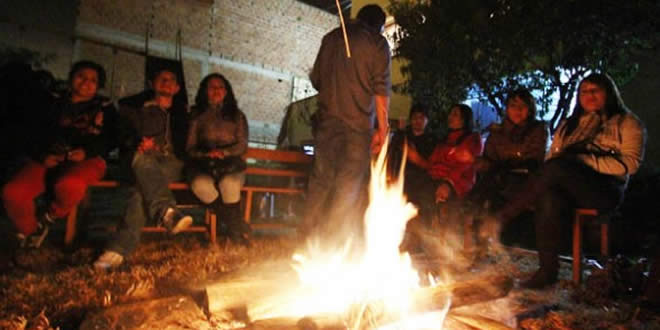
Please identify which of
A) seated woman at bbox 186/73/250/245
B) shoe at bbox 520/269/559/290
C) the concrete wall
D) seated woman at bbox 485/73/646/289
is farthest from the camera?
the concrete wall

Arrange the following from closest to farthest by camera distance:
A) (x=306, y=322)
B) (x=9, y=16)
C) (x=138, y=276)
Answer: (x=306, y=322) < (x=138, y=276) < (x=9, y=16)

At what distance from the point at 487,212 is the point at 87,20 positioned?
1257cm

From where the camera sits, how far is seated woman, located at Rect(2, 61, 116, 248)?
278cm

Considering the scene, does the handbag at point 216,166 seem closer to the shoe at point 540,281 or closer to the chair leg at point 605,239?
the shoe at point 540,281

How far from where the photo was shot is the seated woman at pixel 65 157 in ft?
9.13

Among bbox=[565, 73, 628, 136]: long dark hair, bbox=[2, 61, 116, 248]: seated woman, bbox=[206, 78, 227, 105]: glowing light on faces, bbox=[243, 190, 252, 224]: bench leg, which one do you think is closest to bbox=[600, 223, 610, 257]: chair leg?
bbox=[565, 73, 628, 136]: long dark hair

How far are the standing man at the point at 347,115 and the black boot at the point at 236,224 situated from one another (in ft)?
2.48

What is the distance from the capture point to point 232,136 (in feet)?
12.7

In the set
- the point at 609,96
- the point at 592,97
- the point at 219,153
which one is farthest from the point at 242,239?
the point at 609,96

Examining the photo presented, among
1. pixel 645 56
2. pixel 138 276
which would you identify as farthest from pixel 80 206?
pixel 645 56

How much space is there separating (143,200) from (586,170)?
370cm

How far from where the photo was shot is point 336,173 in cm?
332

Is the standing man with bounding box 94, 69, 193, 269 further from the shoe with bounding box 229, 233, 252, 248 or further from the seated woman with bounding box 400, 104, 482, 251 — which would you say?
the seated woman with bounding box 400, 104, 482, 251

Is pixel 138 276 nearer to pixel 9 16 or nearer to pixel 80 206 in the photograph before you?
pixel 80 206
